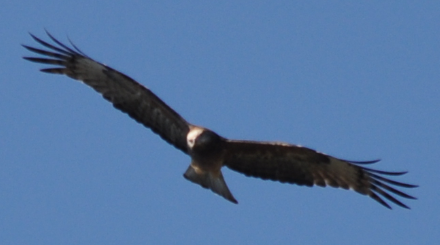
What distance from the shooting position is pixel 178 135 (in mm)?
12883

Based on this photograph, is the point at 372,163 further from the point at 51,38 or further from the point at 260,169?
the point at 51,38

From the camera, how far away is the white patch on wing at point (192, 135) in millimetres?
12508

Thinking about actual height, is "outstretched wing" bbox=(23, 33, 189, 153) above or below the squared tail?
above

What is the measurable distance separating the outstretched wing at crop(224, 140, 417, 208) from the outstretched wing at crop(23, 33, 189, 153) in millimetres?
686

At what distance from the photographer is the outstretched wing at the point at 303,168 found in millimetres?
12789

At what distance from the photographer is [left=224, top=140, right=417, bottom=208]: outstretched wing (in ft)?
42.0

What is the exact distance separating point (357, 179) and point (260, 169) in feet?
3.75

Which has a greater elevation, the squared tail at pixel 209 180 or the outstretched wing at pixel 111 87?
the outstretched wing at pixel 111 87

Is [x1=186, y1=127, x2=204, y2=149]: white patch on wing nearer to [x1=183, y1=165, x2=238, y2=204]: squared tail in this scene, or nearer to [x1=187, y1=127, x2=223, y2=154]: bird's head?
[x1=187, y1=127, x2=223, y2=154]: bird's head

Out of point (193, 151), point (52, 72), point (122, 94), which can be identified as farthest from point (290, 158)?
point (52, 72)

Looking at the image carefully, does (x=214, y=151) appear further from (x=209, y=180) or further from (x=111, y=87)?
(x=111, y=87)

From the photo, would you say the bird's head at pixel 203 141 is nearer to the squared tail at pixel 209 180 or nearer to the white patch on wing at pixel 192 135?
the white patch on wing at pixel 192 135

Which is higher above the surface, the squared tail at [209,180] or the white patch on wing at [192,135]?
the white patch on wing at [192,135]

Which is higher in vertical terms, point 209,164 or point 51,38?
point 51,38
